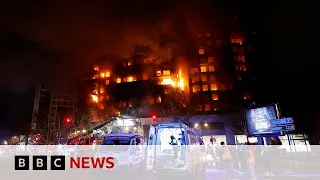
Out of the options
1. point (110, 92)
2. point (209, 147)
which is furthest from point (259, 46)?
point (209, 147)

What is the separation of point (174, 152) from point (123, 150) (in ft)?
11.5

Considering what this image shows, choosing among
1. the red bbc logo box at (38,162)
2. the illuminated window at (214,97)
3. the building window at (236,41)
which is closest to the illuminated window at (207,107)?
the illuminated window at (214,97)

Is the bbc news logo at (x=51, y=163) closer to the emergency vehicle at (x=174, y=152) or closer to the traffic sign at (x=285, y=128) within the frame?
the emergency vehicle at (x=174, y=152)

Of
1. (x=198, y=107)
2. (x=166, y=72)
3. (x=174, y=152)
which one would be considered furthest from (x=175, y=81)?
(x=174, y=152)

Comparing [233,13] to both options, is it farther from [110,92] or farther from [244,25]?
[110,92]

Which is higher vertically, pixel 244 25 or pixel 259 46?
pixel 244 25

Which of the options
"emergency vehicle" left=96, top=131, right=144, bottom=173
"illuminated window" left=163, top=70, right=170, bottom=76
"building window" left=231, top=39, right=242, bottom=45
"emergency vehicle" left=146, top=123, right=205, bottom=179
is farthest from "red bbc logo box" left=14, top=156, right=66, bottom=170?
"building window" left=231, top=39, right=242, bottom=45

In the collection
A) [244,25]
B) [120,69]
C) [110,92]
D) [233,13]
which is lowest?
[110,92]

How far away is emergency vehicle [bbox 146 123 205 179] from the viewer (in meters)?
11.9

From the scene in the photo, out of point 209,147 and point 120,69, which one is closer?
point 209,147

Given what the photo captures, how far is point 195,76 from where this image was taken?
62.5m

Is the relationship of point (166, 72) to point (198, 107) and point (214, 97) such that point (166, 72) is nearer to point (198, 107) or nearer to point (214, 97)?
point (198, 107)

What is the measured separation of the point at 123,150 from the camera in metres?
14.5

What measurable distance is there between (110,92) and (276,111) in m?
68.3
